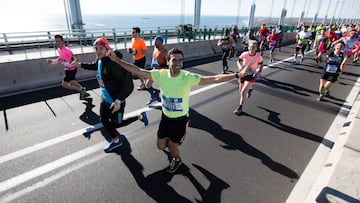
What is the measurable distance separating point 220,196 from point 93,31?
11973 millimetres

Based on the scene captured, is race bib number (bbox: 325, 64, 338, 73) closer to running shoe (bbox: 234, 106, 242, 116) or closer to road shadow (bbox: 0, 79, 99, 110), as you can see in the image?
running shoe (bbox: 234, 106, 242, 116)

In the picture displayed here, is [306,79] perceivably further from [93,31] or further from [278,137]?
[93,31]

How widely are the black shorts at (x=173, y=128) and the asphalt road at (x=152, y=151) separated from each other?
72 cm

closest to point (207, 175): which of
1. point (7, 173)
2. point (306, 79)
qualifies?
point (7, 173)

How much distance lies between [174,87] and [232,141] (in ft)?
7.74

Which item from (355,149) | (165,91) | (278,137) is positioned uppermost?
(165,91)

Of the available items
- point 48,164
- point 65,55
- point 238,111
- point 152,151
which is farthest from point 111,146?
point 238,111

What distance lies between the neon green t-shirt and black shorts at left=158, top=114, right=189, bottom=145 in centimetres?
8

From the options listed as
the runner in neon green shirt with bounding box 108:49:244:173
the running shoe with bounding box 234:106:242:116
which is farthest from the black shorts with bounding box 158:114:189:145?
the running shoe with bounding box 234:106:242:116

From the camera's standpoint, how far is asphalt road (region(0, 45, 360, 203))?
10.8 ft

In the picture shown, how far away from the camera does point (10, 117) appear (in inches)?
213

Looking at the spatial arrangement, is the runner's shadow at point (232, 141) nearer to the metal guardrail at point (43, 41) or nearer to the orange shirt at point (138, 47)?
the orange shirt at point (138, 47)

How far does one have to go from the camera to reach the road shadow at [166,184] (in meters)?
3.19

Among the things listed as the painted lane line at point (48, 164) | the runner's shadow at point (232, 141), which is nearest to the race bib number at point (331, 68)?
the runner's shadow at point (232, 141)
